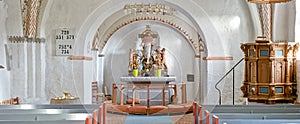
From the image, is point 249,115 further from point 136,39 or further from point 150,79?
point 136,39

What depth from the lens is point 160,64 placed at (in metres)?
14.5

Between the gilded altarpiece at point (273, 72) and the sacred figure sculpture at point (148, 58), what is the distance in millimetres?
5270

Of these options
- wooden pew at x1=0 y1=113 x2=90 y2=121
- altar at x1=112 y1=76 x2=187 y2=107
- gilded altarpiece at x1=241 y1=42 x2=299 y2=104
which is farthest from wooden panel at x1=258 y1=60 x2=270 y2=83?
altar at x1=112 y1=76 x2=187 y2=107

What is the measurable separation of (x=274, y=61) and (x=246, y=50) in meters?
0.61

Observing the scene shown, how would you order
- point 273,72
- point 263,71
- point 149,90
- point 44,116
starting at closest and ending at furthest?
point 44,116 → point 273,72 → point 263,71 → point 149,90

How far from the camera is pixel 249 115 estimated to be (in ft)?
17.4

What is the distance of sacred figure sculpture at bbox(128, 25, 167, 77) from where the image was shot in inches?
543

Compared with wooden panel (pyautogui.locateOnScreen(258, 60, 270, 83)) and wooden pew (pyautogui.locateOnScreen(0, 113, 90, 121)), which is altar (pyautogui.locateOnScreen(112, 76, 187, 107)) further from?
wooden pew (pyautogui.locateOnScreen(0, 113, 90, 121))

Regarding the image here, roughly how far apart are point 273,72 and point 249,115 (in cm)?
326

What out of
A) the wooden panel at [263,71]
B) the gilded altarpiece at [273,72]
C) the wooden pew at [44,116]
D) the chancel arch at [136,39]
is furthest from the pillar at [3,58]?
the wooden panel at [263,71]

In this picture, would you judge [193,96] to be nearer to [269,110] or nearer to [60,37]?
[60,37]

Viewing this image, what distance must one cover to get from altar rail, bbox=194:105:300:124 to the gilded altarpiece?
1838 mm

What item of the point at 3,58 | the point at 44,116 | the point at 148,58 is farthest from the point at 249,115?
the point at 148,58

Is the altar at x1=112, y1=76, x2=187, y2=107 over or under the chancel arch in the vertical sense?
under
